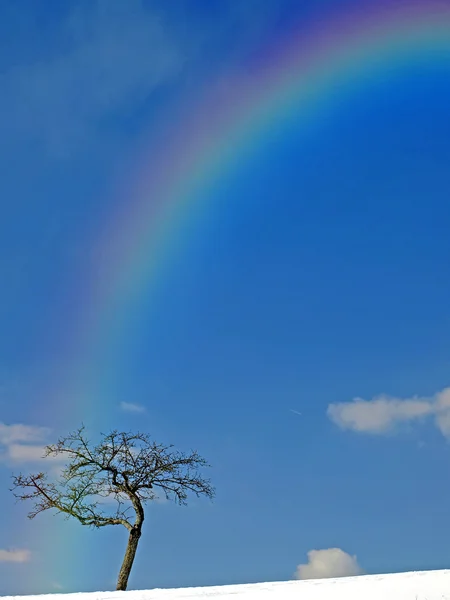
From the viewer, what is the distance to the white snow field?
10.2m

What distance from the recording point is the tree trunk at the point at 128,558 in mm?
21161

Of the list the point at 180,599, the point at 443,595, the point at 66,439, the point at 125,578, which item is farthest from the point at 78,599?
the point at 66,439

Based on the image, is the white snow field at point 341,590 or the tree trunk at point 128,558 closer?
the white snow field at point 341,590

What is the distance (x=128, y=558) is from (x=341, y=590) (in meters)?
12.3

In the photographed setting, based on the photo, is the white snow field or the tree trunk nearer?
the white snow field

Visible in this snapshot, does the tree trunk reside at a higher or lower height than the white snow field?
higher

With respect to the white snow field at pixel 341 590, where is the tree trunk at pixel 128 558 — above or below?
above

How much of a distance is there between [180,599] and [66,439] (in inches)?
518

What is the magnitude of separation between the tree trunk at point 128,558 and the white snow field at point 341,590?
8408 millimetres

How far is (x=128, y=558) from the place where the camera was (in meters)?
21.5

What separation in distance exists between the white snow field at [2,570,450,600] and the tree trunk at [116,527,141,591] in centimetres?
841

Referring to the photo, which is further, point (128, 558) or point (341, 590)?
point (128, 558)

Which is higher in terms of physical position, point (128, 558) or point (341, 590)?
point (128, 558)

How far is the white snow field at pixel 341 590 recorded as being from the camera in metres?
10.2
